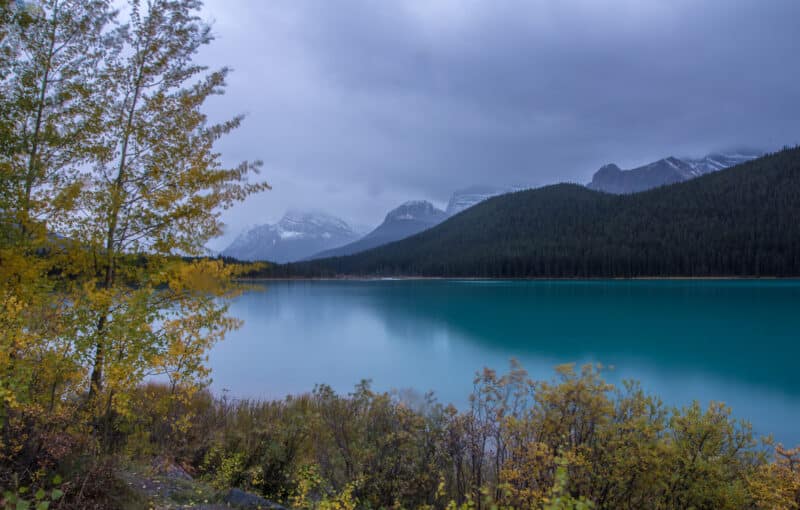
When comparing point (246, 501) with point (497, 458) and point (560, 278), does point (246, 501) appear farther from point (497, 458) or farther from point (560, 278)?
point (560, 278)

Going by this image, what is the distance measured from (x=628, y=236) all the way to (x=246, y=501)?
488 ft

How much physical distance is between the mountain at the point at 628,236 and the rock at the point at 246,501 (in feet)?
406

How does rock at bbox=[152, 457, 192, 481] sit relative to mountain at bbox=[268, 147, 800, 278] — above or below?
below

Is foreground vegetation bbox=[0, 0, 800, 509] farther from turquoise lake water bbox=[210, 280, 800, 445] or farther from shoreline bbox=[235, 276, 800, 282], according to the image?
shoreline bbox=[235, 276, 800, 282]

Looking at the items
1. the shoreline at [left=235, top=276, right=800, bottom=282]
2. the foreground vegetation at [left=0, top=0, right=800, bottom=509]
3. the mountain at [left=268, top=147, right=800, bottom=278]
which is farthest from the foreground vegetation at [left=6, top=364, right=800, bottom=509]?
the mountain at [left=268, top=147, right=800, bottom=278]

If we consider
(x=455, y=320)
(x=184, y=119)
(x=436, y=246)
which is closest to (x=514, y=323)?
(x=455, y=320)

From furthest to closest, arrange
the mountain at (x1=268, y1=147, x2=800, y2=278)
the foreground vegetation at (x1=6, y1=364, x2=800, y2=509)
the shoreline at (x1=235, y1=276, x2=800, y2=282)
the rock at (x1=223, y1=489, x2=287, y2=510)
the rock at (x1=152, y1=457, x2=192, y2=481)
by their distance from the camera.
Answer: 1. the mountain at (x1=268, y1=147, x2=800, y2=278)
2. the shoreline at (x1=235, y1=276, x2=800, y2=282)
3. the rock at (x1=152, y1=457, x2=192, y2=481)
4. the rock at (x1=223, y1=489, x2=287, y2=510)
5. the foreground vegetation at (x1=6, y1=364, x2=800, y2=509)

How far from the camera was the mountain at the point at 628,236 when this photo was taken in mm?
109375

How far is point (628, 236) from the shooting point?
134 metres

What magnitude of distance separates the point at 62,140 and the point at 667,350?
2990 centimetres

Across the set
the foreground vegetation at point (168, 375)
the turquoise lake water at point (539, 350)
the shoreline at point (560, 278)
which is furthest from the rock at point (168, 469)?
the shoreline at point (560, 278)

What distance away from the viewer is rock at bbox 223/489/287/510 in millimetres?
5043

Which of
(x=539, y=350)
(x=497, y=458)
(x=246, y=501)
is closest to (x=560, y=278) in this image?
(x=539, y=350)

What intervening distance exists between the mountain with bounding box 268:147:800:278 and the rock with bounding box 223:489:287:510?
124 m
